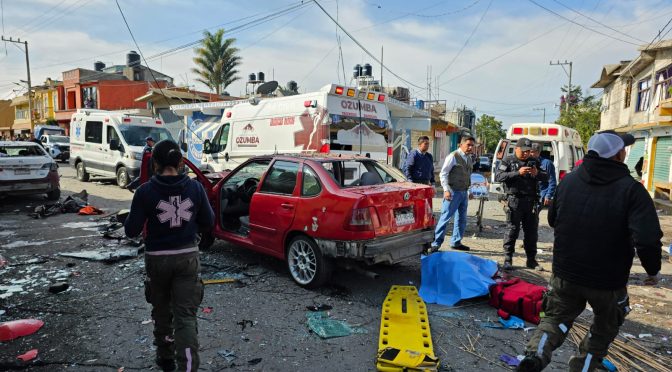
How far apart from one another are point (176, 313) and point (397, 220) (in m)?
2.64

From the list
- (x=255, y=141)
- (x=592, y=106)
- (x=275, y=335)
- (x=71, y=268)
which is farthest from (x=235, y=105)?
(x=592, y=106)

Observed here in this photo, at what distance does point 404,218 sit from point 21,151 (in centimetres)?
983

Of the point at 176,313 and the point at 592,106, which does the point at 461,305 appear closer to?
the point at 176,313

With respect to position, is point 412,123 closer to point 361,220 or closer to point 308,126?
point 308,126

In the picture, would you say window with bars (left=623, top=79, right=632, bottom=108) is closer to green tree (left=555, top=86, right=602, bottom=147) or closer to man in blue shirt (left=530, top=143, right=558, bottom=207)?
green tree (left=555, top=86, right=602, bottom=147)

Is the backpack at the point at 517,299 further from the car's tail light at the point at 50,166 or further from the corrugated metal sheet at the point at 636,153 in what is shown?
the corrugated metal sheet at the point at 636,153

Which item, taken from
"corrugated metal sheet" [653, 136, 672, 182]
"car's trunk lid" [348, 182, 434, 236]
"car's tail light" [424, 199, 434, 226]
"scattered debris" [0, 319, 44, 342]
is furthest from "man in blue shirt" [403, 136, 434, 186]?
"corrugated metal sheet" [653, 136, 672, 182]

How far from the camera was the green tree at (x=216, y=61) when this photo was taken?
1215 inches

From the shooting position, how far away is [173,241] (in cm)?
282

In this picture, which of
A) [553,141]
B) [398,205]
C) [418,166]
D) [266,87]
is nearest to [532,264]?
[398,205]

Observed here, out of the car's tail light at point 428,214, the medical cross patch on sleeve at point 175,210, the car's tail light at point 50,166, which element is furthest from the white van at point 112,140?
the medical cross patch on sleeve at point 175,210

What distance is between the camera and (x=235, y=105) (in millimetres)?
10312

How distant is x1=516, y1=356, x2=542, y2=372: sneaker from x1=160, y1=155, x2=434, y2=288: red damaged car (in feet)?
6.00

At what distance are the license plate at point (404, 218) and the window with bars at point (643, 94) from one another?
19269 mm
